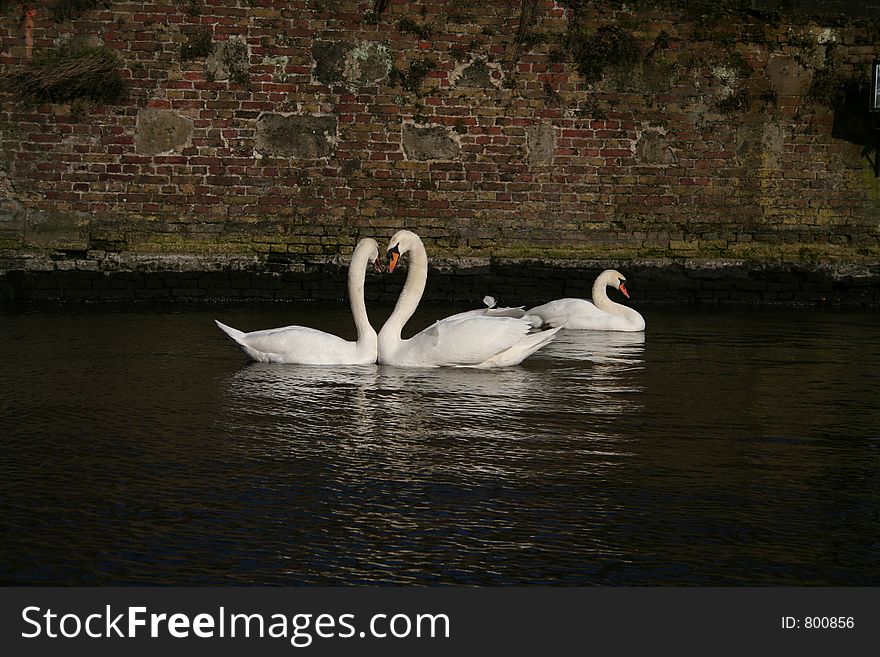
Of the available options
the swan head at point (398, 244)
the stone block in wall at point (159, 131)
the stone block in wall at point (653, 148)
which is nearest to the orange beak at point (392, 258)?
the swan head at point (398, 244)

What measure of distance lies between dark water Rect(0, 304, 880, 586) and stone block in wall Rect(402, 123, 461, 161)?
5741 mm

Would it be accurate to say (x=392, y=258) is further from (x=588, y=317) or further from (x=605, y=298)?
(x=605, y=298)

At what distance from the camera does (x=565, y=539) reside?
14.5 ft

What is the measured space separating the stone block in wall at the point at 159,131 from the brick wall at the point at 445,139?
0.02m

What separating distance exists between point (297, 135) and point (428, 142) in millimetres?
1404

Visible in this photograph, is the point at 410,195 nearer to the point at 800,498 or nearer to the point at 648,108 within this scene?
the point at 648,108

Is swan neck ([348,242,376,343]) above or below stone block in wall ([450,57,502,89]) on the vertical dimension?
below

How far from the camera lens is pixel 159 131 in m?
14.4

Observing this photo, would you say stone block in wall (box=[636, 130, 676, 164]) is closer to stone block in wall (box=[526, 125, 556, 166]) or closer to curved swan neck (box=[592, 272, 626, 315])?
stone block in wall (box=[526, 125, 556, 166])

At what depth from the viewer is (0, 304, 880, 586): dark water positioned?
4148mm

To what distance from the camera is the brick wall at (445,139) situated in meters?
14.3

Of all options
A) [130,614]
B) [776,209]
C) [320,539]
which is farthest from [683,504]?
[776,209]

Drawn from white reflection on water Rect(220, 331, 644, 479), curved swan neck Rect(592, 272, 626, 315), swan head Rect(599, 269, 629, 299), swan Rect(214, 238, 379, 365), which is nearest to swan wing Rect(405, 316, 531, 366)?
white reflection on water Rect(220, 331, 644, 479)

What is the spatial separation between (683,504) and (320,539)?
136 cm
